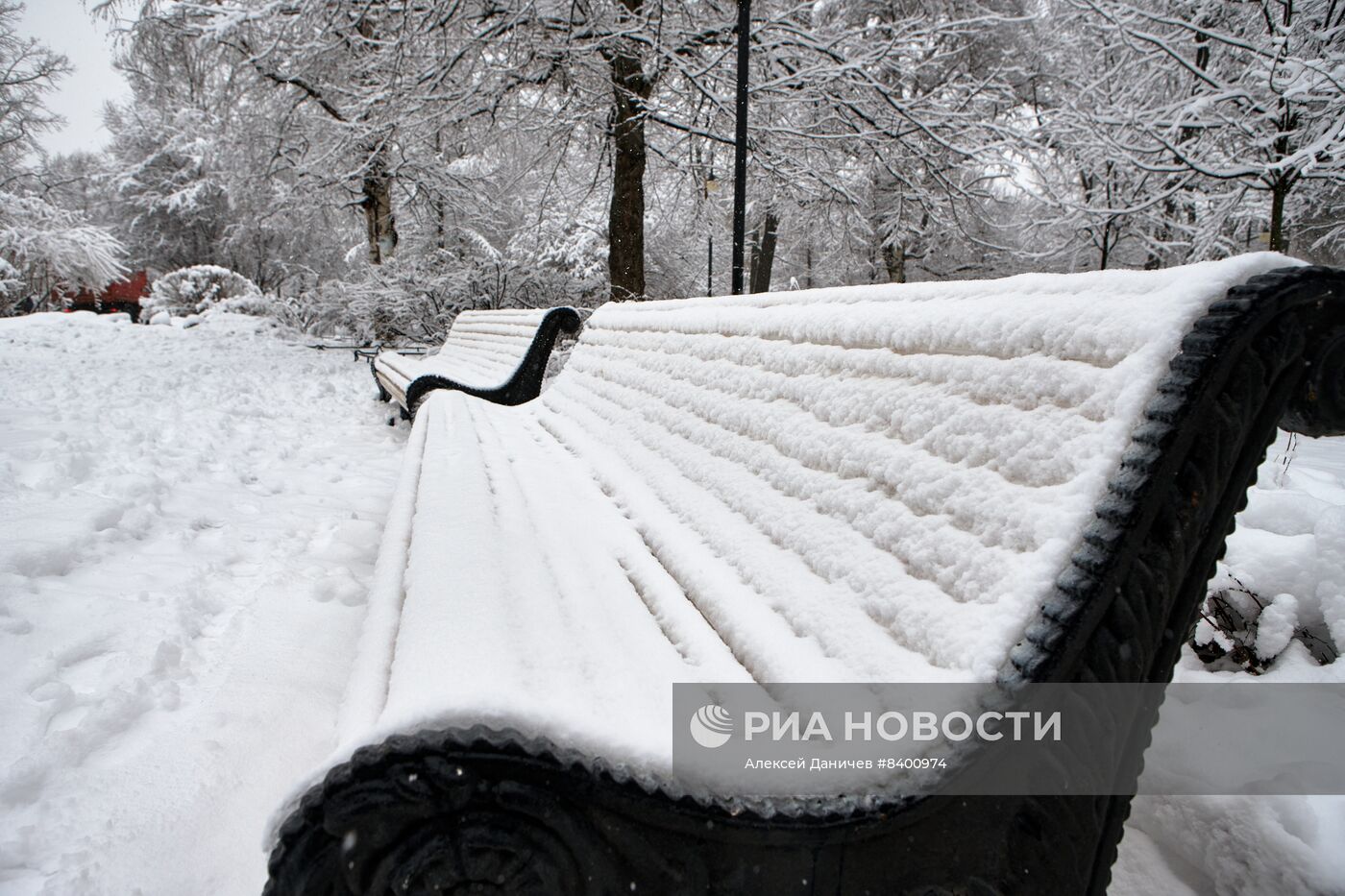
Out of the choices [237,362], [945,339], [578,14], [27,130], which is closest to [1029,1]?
[578,14]

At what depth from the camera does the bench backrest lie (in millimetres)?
766

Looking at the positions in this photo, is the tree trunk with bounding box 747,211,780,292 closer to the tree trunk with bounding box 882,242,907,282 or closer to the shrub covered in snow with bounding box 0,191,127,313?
the tree trunk with bounding box 882,242,907,282

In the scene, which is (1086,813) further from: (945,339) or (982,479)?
(945,339)

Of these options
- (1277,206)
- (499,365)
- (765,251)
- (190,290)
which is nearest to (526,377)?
(499,365)

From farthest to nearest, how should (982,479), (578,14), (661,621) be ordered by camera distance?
(578,14) → (661,621) → (982,479)

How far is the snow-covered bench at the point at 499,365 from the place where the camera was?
13.6ft

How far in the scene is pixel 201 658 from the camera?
195cm

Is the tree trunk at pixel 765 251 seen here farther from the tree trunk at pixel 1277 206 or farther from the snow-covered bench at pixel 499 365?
the snow-covered bench at pixel 499 365

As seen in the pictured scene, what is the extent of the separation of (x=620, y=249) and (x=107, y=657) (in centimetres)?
646

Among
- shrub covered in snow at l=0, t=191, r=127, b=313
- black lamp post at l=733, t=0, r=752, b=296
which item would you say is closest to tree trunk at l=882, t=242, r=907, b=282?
black lamp post at l=733, t=0, r=752, b=296

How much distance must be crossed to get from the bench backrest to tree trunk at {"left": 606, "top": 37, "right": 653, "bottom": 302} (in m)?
6.13

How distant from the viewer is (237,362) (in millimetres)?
9227

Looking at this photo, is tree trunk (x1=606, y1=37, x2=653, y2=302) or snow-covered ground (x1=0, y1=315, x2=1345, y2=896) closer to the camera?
snow-covered ground (x1=0, y1=315, x2=1345, y2=896)

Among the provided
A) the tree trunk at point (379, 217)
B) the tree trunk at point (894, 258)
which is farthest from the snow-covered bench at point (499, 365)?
the tree trunk at point (894, 258)
